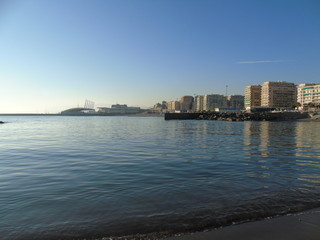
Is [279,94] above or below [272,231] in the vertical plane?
above

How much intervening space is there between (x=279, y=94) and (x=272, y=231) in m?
208

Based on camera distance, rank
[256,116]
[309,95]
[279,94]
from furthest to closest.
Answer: [279,94], [309,95], [256,116]

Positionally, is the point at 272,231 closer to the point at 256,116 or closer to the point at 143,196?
the point at 143,196

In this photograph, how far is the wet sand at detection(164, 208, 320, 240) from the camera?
15.3ft

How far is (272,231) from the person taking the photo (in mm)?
4910

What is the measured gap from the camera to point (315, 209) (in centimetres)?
615

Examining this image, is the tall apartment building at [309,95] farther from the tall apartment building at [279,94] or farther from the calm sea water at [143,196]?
the calm sea water at [143,196]

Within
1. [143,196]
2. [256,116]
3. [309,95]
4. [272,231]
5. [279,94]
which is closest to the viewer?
[272,231]

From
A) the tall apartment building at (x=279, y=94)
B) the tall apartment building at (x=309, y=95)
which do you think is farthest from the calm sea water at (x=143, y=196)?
the tall apartment building at (x=279, y=94)

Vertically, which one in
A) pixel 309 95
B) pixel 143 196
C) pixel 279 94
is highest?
pixel 279 94

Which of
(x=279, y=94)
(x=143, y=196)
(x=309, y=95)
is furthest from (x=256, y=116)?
(x=279, y=94)

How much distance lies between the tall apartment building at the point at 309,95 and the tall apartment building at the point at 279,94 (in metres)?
Answer: 14.3

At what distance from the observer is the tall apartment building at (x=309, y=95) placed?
155125mm

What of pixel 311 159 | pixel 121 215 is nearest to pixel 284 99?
pixel 311 159
